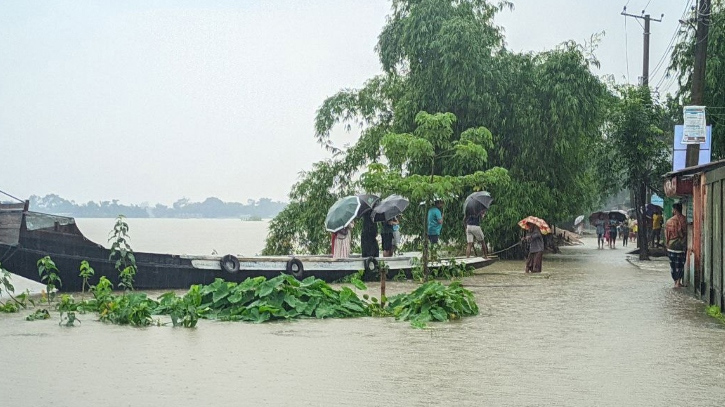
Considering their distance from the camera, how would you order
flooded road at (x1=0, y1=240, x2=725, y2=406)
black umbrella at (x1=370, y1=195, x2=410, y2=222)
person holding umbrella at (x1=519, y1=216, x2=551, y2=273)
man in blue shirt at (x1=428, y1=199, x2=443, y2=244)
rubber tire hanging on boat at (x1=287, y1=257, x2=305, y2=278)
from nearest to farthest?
flooded road at (x1=0, y1=240, x2=725, y2=406), rubber tire hanging on boat at (x1=287, y1=257, x2=305, y2=278), black umbrella at (x1=370, y1=195, x2=410, y2=222), person holding umbrella at (x1=519, y1=216, x2=551, y2=273), man in blue shirt at (x1=428, y1=199, x2=443, y2=244)

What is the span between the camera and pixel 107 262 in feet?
66.8

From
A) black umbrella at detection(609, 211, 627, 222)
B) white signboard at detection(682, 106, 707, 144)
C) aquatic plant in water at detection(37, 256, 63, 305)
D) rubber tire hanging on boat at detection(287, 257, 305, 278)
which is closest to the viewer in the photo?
aquatic plant in water at detection(37, 256, 63, 305)

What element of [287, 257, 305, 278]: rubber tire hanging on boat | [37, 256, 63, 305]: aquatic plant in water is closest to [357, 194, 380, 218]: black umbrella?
[287, 257, 305, 278]: rubber tire hanging on boat

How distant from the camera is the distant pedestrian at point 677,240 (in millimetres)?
18734

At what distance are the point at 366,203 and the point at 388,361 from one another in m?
11.6

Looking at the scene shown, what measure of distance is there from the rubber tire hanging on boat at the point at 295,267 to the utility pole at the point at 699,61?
10.4 m

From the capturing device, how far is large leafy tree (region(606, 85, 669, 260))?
93.8 ft

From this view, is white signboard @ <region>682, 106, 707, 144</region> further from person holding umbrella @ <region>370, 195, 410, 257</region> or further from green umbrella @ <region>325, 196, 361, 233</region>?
green umbrella @ <region>325, 196, 361, 233</region>

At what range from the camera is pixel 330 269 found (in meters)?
21.2

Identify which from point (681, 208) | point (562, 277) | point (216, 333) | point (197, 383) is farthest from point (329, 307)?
point (562, 277)

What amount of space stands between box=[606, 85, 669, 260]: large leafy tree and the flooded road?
1328 cm

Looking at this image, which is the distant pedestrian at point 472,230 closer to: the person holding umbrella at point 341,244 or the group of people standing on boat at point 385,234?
the group of people standing on boat at point 385,234

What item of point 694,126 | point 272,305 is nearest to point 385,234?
point 694,126

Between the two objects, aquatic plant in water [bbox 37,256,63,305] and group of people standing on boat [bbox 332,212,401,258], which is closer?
aquatic plant in water [bbox 37,256,63,305]
